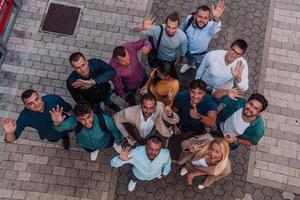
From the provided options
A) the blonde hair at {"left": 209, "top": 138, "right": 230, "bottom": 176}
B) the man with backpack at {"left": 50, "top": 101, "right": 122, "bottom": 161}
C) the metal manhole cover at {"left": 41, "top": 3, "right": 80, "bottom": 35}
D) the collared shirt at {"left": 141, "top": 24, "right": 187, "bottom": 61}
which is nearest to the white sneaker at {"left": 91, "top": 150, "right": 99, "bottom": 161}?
the man with backpack at {"left": 50, "top": 101, "right": 122, "bottom": 161}

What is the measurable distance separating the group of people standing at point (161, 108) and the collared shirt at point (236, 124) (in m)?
0.02

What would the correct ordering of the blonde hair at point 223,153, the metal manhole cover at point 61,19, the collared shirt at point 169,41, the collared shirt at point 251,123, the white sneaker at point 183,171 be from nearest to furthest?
the blonde hair at point 223,153 → the collared shirt at point 251,123 → the collared shirt at point 169,41 → the white sneaker at point 183,171 → the metal manhole cover at point 61,19

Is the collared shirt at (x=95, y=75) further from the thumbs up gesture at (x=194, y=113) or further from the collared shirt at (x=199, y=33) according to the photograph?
the collared shirt at (x=199, y=33)

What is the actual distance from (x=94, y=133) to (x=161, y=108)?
1.11 metres

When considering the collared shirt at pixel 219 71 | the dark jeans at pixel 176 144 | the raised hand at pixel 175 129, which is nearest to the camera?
the collared shirt at pixel 219 71

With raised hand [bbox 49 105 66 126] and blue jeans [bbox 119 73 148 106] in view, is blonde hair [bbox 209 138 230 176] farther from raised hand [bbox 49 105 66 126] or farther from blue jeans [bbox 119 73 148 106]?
raised hand [bbox 49 105 66 126]

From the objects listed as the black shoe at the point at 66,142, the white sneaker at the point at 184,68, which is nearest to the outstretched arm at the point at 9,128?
the black shoe at the point at 66,142

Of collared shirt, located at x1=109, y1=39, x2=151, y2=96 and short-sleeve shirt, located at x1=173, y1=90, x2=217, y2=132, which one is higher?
collared shirt, located at x1=109, y1=39, x2=151, y2=96

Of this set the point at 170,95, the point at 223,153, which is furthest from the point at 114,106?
the point at 223,153

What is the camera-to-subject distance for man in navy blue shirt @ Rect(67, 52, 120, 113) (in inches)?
231

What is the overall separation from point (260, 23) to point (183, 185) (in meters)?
4.21

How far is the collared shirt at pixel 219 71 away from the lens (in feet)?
20.4

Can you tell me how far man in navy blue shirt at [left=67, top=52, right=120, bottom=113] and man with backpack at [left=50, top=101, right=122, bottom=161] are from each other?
1.14ft

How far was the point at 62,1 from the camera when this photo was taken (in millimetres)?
8773
